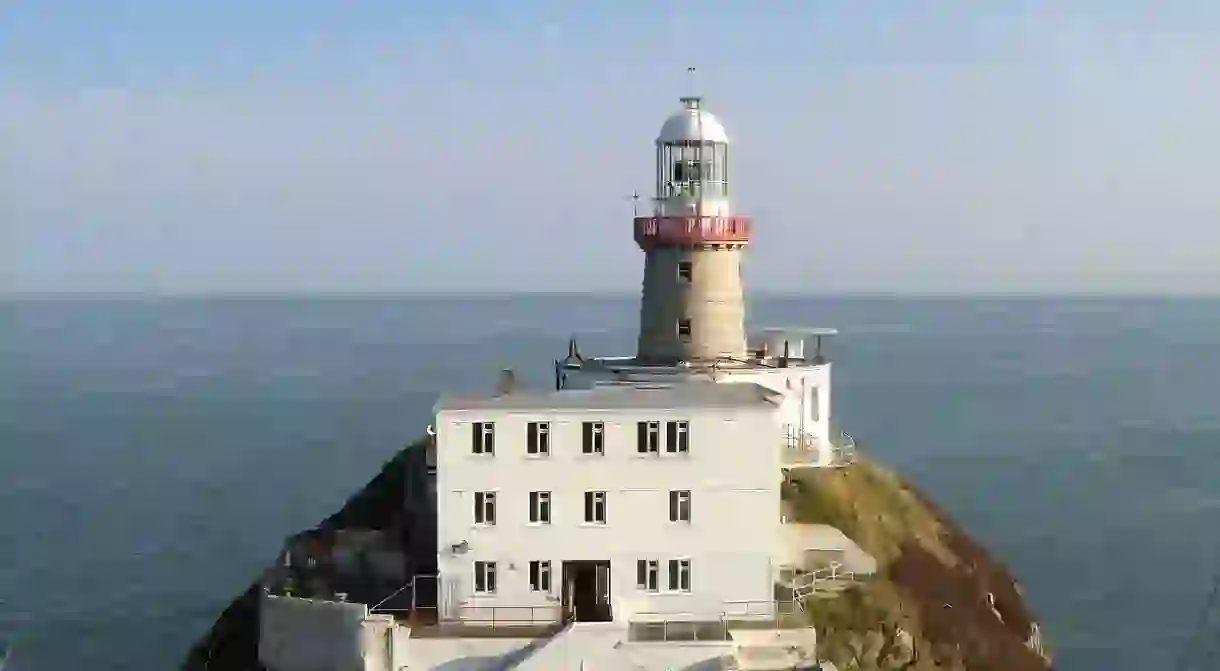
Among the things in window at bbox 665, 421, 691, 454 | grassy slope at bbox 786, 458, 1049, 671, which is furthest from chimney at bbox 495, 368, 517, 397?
grassy slope at bbox 786, 458, 1049, 671

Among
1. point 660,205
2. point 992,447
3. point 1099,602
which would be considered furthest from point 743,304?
point 992,447

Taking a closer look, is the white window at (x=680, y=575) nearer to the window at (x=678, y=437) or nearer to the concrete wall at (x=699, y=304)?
the window at (x=678, y=437)

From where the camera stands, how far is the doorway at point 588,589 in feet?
105

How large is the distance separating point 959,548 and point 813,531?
8570 mm

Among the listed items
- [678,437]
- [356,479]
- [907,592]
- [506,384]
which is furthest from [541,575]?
[356,479]

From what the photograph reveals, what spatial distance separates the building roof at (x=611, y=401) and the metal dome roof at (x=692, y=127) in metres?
12.5

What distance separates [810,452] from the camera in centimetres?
4297

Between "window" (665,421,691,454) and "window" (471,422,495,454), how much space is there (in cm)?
402

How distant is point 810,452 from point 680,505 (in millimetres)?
11460

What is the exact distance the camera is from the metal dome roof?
4472 cm

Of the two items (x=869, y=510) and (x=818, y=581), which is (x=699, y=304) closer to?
(x=869, y=510)

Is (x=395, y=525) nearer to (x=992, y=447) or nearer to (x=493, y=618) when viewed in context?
(x=493, y=618)

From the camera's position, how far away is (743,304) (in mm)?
45062

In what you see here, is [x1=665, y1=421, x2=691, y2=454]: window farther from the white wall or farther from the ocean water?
the ocean water
